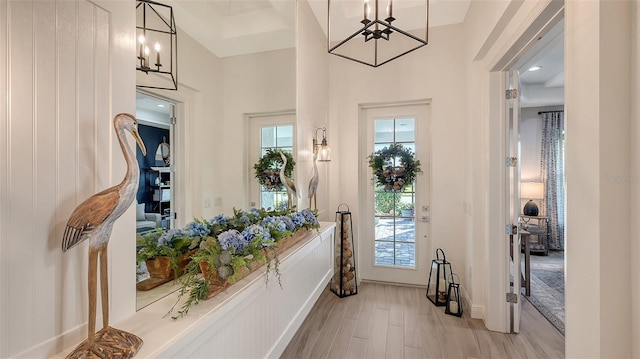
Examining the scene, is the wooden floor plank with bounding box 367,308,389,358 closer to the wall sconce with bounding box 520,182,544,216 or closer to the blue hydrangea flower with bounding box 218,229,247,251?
the blue hydrangea flower with bounding box 218,229,247,251

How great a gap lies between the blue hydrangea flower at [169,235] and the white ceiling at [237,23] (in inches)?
37.4

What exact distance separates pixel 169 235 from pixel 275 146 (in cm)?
103

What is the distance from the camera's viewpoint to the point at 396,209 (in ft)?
11.8

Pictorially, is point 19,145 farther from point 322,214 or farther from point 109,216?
point 322,214


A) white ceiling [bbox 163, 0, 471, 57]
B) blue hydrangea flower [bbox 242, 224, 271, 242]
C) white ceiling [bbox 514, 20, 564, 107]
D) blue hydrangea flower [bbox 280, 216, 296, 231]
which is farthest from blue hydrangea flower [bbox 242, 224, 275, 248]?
white ceiling [bbox 514, 20, 564, 107]

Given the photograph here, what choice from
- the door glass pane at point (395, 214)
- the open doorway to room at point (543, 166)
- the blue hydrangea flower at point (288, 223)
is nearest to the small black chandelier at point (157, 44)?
the blue hydrangea flower at point (288, 223)

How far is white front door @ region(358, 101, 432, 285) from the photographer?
349cm

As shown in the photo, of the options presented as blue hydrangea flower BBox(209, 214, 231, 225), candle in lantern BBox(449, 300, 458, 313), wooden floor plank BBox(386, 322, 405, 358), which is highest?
blue hydrangea flower BBox(209, 214, 231, 225)

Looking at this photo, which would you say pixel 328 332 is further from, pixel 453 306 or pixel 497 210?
pixel 497 210

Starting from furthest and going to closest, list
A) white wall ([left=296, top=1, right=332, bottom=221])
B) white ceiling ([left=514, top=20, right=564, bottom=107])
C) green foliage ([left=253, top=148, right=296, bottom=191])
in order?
white ceiling ([left=514, top=20, right=564, bottom=107]) < white wall ([left=296, top=1, right=332, bottom=221]) < green foliage ([left=253, top=148, right=296, bottom=191])

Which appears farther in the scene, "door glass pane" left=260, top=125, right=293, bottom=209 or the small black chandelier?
"door glass pane" left=260, top=125, right=293, bottom=209

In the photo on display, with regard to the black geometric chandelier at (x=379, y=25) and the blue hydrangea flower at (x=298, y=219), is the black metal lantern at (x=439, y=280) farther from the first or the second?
the black geometric chandelier at (x=379, y=25)

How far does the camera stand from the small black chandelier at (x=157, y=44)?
3.72ft

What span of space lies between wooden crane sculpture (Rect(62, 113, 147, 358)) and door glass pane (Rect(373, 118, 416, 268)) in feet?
10.1
